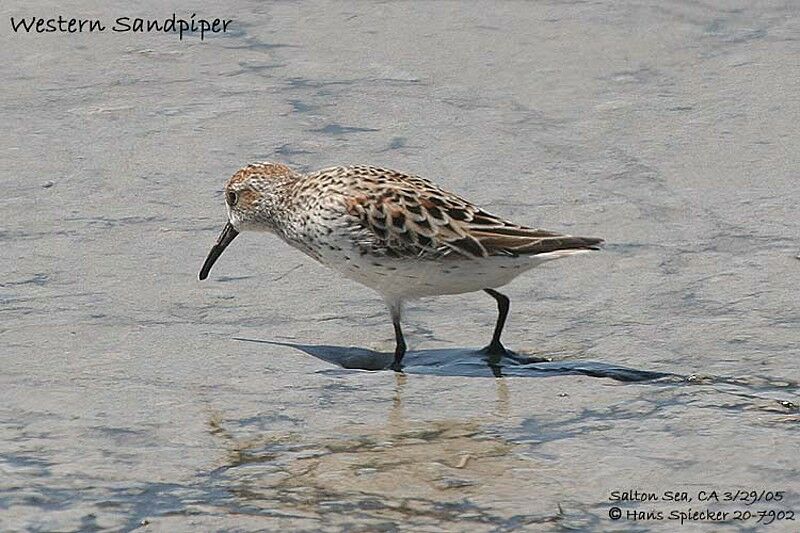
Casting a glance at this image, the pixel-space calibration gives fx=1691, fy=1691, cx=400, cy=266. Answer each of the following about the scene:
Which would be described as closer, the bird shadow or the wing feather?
Result: the bird shadow

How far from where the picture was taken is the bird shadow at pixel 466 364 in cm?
775

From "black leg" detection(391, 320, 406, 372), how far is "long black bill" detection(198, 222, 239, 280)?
121 centimetres

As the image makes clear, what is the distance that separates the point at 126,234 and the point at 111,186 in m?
0.76

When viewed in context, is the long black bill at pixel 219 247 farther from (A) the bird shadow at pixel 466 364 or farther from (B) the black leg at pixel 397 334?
(B) the black leg at pixel 397 334

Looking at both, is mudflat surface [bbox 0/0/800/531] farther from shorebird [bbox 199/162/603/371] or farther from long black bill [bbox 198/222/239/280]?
shorebird [bbox 199/162/603/371]

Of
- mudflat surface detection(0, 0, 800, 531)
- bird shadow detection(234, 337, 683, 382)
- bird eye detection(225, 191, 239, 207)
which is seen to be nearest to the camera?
mudflat surface detection(0, 0, 800, 531)

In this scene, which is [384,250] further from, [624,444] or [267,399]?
[624,444]

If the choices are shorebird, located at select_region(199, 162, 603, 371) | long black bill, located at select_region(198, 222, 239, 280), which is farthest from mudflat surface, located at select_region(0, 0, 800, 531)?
shorebird, located at select_region(199, 162, 603, 371)

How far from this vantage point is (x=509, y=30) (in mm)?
12820

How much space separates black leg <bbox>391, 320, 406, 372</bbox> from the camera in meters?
8.05

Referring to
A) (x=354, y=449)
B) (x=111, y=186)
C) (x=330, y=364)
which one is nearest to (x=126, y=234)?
(x=111, y=186)

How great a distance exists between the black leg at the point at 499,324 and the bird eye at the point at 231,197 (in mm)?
1559

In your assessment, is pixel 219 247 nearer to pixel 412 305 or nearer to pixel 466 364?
pixel 412 305

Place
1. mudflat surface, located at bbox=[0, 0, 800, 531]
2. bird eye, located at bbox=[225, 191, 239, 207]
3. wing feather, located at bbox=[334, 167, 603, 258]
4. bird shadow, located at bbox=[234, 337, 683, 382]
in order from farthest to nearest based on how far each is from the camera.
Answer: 1. bird eye, located at bbox=[225, 191, 239, 207]
2. wing feather, located at bbox=[334, 167, 603, 258]
3. bird shadow, located at bbox=[234, 337, 683, 382]
4. mudflat surface, located at bbox=[0, 0, 800, 531]
